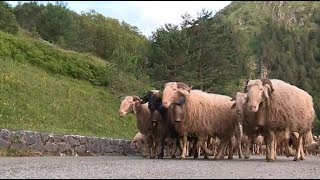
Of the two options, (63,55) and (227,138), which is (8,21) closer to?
(63,55)

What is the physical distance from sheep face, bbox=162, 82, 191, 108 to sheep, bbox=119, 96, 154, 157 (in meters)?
2.26

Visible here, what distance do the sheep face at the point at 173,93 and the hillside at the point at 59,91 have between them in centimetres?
699

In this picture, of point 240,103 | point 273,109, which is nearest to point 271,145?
point 273,109

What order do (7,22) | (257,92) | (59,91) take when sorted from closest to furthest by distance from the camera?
(257,92) → (59,91) → (7,22)

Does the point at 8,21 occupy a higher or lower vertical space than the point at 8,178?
higher

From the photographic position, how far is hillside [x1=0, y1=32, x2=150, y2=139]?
27.3m

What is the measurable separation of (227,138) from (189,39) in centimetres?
A: 2486

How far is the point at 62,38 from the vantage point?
59.4 meters

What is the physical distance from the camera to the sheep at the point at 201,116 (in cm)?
2050

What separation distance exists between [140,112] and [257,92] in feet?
19.7

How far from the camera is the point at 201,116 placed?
67.7ft

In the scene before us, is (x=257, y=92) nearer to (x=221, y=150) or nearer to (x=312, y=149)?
(x=221, y=150)

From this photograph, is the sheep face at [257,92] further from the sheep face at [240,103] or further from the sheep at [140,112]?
the sheep at [140,112]

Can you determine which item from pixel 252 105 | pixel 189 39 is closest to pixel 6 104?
pixel 252 105
